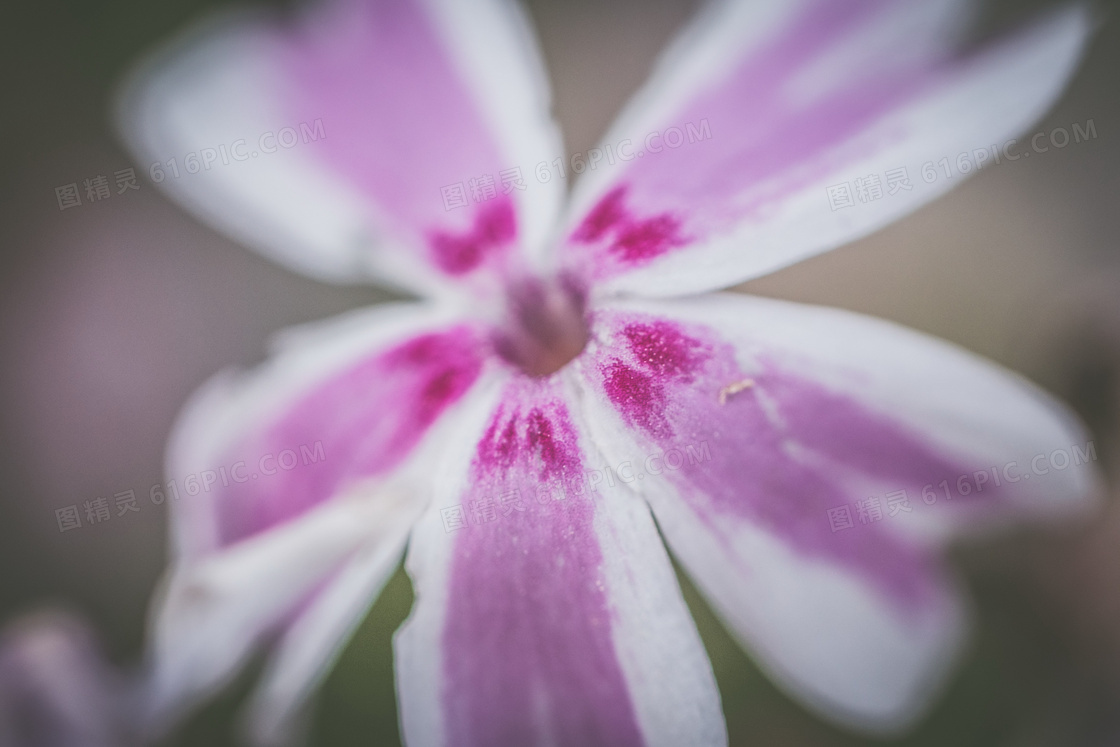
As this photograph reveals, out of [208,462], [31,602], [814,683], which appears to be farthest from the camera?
[31,602]

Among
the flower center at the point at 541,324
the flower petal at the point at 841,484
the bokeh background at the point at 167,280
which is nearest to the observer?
the flower petal at the point at 841,484

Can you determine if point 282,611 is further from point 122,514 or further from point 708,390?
point 122,514

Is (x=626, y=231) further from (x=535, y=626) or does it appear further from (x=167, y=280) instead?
(x=167, y=280)

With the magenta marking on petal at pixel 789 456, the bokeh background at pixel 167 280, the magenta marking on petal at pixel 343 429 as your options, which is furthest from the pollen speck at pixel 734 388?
the bokeh background at pixel 167 280

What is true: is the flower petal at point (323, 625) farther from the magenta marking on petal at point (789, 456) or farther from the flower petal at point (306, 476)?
the magenta marking on petal at point (789, 456)

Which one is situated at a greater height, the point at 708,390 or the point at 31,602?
the point at 708,390

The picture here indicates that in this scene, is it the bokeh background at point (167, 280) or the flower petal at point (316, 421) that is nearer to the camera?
the flower petal at point (316, 421)

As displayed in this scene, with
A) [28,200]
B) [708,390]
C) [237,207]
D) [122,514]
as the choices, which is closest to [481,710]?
[708,390]

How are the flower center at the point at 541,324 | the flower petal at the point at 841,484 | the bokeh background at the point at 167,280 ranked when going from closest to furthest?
the flower petal at the point at 841,484
the flower center at the point at 541,324
the bokeh background at the point at 167,280
